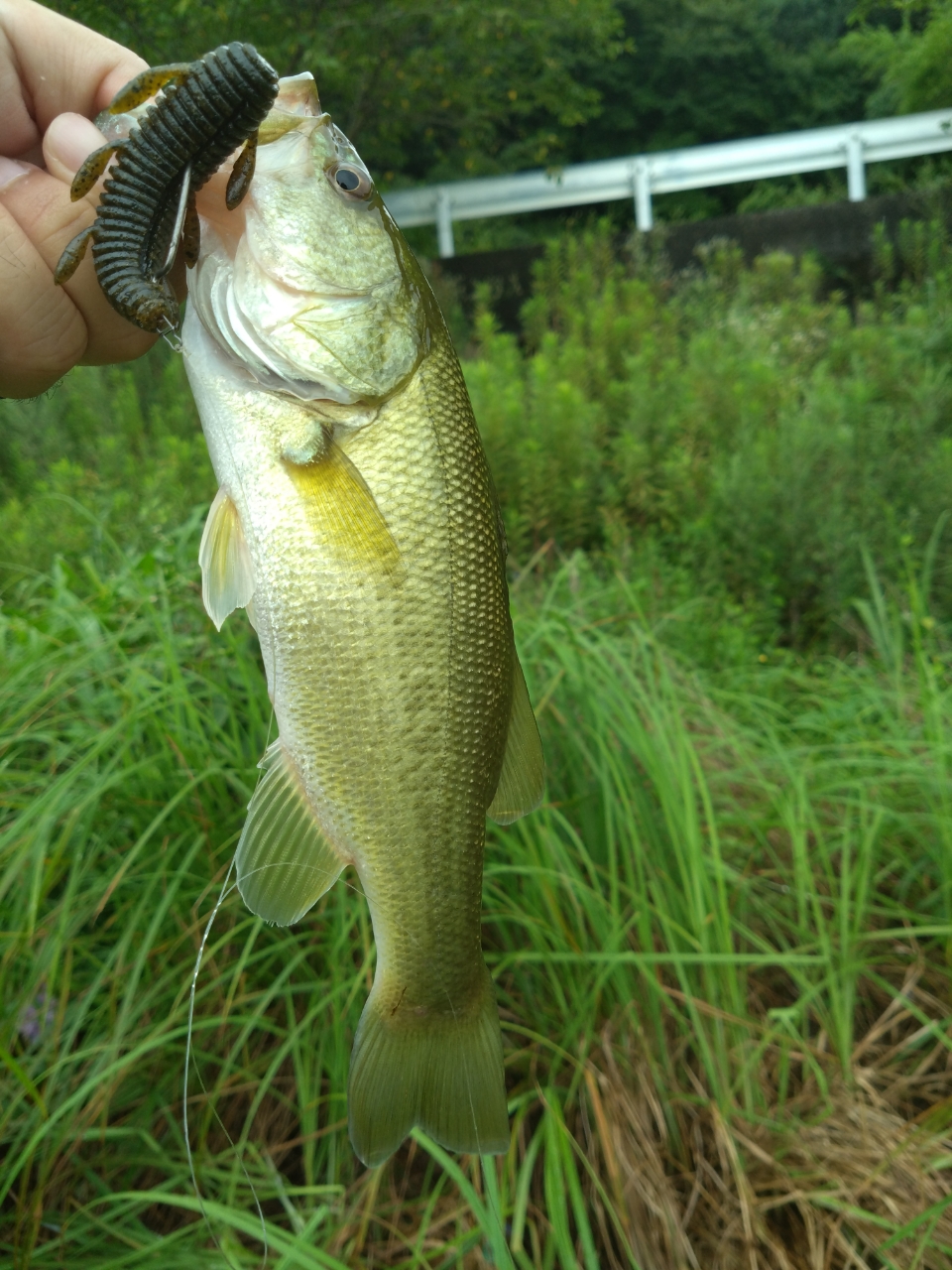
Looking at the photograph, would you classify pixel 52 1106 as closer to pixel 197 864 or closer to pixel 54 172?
pixel 197 864

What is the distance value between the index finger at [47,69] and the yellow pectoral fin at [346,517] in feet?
2.39

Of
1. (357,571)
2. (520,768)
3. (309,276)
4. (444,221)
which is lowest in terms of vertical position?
(444,221)

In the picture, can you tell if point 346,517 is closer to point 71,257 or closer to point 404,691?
point 404,691

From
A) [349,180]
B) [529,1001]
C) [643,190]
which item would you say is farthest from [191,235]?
[643,190]

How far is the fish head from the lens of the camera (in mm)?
1062

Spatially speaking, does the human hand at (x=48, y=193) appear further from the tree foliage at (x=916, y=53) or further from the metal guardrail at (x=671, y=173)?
the metal guardrail at (x=671, y=173)

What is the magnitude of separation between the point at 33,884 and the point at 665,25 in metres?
20.0

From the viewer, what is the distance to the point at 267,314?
1063mm

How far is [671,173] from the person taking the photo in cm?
1151

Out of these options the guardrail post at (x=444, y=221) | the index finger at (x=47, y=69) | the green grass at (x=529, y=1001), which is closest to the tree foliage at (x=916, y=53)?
the guardrail post at (x=444, y=221)

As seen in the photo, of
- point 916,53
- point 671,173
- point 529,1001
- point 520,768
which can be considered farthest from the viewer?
point 671,173

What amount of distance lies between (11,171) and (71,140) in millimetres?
129

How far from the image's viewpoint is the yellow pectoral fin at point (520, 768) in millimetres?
1161

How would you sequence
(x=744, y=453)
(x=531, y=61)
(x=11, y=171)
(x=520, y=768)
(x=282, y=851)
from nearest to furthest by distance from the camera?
(x=282, y=851) < (x=520, y=768) < (x=11, y=171) < (x=744, y=453) < (x=531, y=61)
